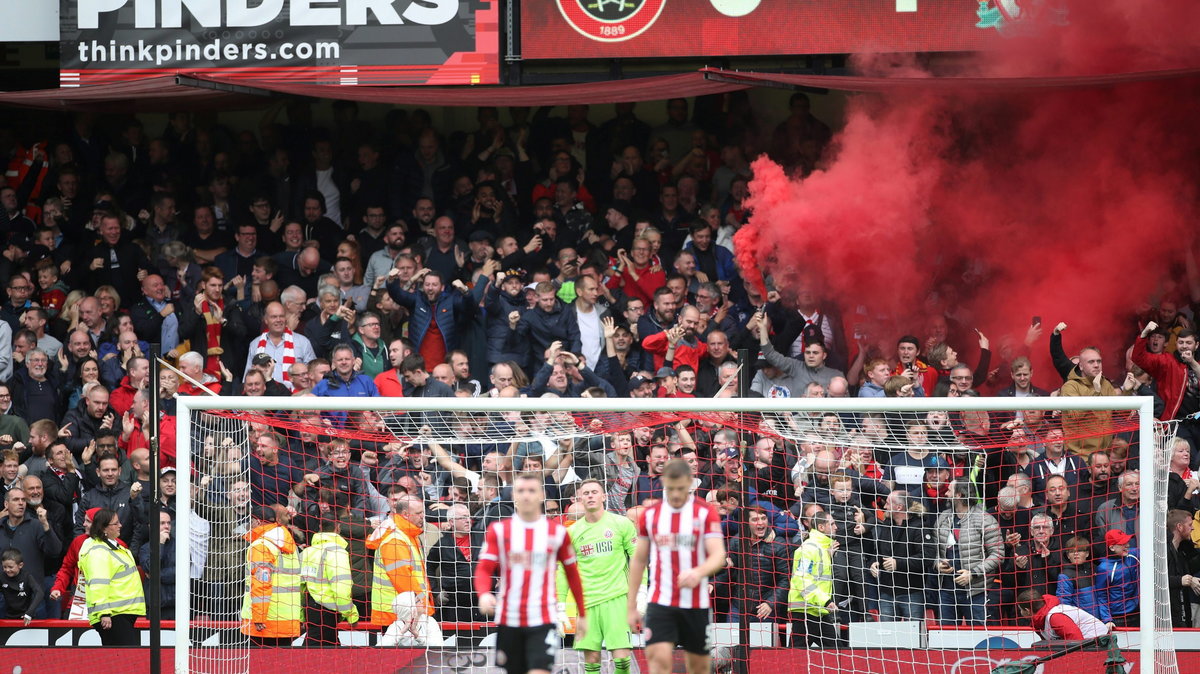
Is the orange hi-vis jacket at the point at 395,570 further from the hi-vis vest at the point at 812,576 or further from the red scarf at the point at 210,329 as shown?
the red scarf at the point at 210,329

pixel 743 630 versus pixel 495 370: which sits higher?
pixel 495 370

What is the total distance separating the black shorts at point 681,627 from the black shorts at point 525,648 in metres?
0.50

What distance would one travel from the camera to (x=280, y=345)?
10.6 meters

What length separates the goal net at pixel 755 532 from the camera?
8664mm

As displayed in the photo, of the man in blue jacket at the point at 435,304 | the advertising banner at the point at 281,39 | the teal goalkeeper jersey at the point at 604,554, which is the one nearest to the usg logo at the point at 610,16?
the advertising banner at the point at 281,39

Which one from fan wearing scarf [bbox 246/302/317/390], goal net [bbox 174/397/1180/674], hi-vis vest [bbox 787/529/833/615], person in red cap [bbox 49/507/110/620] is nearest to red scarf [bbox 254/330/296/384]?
fan wearing scarf [bbox 246/302/317/390]

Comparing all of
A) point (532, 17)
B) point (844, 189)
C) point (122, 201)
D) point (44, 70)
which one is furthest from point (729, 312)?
point (44, 70)

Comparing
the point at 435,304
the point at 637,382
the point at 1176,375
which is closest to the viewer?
the point at 1176,375

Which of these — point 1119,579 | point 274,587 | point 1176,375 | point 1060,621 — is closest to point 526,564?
point 274,587

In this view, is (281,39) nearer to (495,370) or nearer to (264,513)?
(495,370)

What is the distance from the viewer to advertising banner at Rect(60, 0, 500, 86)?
1084cm

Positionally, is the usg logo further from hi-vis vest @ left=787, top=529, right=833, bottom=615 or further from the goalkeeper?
hi-vis vest @ left=787, top=529, right=833, bottom=615

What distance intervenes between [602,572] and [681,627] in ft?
4.79

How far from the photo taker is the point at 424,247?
11.1m
